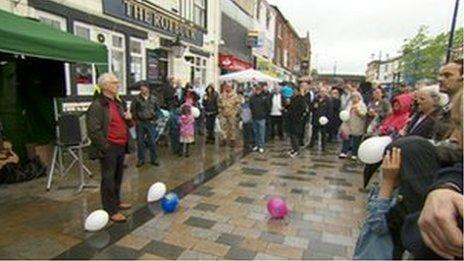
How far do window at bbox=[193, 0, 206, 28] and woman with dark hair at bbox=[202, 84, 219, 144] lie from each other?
5.25m

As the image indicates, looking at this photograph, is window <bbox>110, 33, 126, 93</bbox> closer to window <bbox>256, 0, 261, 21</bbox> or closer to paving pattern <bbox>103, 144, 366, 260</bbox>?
paving pattern <bbox>103, 144, 366, 260</bbox>

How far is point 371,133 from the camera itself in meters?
7.85

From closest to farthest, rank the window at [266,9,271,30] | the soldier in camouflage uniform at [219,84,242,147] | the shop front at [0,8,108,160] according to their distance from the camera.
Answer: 1. the shop front at [0,8,108,160]
2. the soldier in camouflage uniform at [219,84,242,147]
3. the window at [266,9,271,30]

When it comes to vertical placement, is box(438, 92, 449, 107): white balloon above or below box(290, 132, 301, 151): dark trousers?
above

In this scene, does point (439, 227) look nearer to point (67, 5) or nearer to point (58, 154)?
point (58, 154)

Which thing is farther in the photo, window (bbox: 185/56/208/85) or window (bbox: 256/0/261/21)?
window (bbox: 256/0/261/21)

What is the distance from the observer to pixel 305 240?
14.6 ft

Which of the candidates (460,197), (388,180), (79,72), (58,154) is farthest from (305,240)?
(79,72)

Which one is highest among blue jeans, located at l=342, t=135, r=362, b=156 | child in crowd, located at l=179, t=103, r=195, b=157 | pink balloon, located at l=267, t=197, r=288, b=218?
child in crowd, located at l=179, t=103, r=195, b=157

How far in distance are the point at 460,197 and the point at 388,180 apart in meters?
0.99

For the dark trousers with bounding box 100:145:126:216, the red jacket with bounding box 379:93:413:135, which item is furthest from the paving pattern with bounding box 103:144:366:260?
the red jacket with bounding box 379:93:413:135

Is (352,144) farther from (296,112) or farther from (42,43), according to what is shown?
(42,43)

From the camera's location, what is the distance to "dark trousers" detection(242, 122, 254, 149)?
10.8 m

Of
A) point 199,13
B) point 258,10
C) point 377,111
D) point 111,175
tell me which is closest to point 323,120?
point 377,111
